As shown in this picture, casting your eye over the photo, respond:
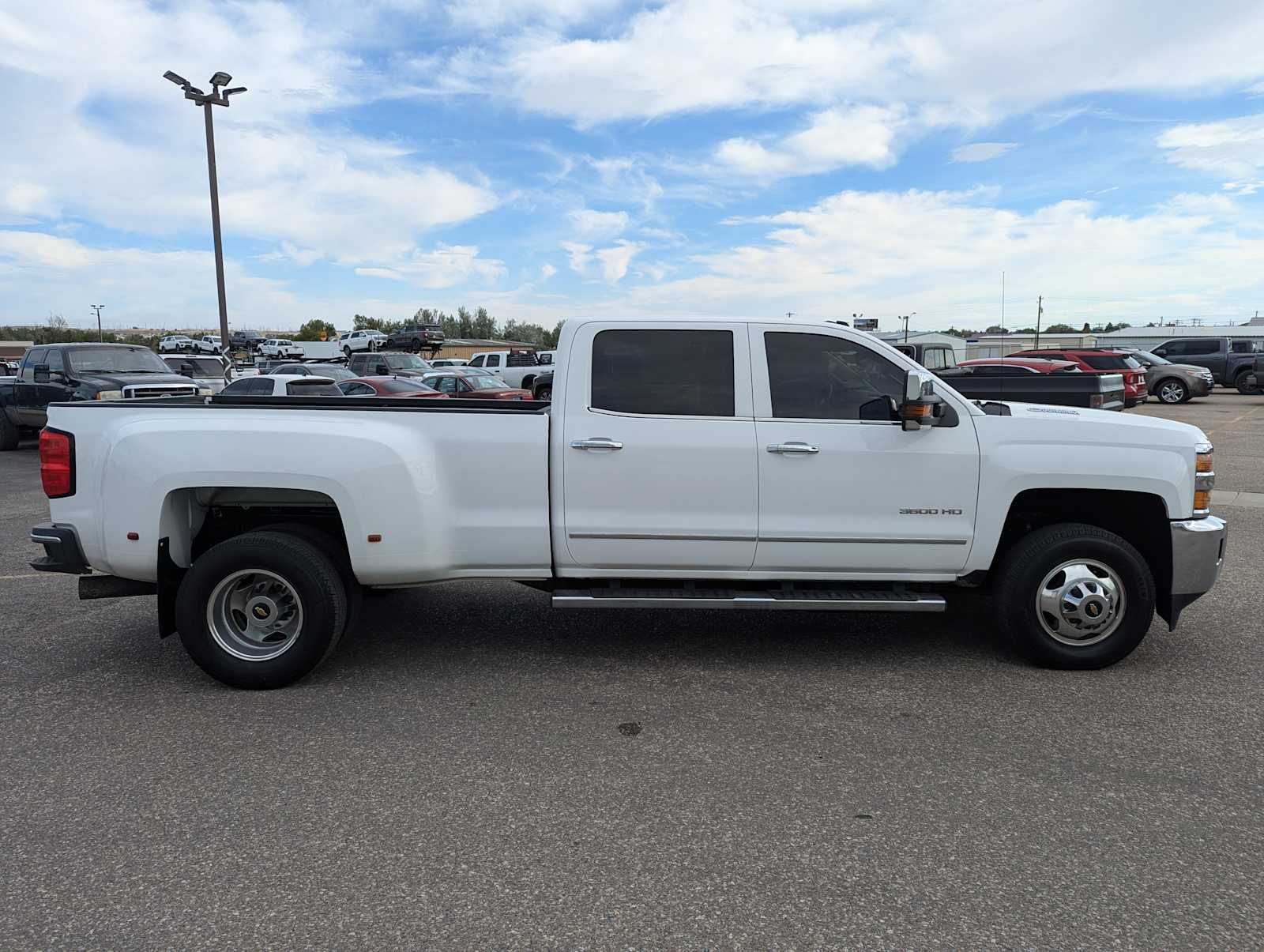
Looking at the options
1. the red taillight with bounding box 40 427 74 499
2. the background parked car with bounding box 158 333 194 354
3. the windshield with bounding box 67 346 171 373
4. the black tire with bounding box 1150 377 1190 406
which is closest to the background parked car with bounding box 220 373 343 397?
the windshield with bounding box 67 346 171 373

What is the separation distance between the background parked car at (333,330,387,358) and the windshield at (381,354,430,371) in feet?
63.3

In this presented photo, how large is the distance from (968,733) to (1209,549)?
6.03 feet

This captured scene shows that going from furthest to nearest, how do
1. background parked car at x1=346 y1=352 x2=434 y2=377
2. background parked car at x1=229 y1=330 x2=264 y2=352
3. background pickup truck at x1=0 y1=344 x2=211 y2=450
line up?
background parked car at x1=229 y1=330 x2=264 y2=352 < background parked car at x1=346 y1=352 x2=434 y2=377 < background pickup truck at x1=0 y1=344 x2=211 y2=450

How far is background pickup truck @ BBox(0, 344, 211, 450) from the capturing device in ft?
50.0

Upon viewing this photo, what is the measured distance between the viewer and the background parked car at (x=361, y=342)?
49.5 meters

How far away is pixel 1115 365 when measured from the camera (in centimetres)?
2481

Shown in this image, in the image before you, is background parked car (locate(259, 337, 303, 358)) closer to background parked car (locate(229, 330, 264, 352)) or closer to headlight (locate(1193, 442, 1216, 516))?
background parked car (locate(229, 330, 264, 352))

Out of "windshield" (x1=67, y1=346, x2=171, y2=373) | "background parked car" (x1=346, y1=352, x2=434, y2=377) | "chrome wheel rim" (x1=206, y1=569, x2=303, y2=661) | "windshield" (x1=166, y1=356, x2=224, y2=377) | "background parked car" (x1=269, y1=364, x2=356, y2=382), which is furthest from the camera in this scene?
"background parked car" (x1=346, y1=352, x2=434, y2=377)

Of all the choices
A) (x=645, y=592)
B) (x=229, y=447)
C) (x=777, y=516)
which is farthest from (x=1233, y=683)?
(x=229, y=447)

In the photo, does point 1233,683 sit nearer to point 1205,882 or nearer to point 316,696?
point 1205,882

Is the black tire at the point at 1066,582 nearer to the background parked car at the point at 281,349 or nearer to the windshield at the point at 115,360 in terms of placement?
the windshield at the point at 115,360

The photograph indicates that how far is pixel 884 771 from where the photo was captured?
12.6 feet

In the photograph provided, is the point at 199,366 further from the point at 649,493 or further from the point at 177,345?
the point at 177,345

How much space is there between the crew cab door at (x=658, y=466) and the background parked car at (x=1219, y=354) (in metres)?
31.8
